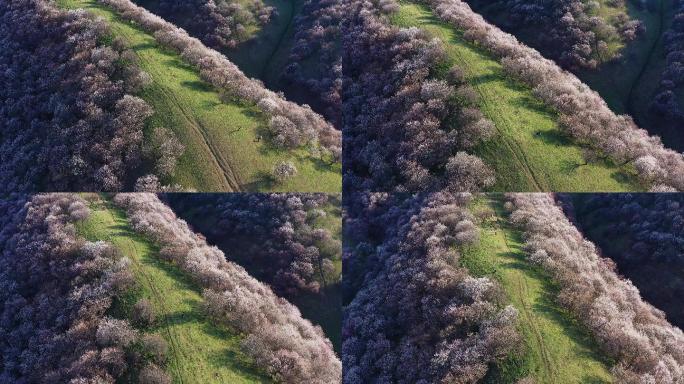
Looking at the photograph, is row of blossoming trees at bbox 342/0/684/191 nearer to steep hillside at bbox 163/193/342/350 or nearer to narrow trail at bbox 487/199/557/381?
steep hillside at bbox 163/193/342/350

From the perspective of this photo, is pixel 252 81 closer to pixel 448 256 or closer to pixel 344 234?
pixel 344 234

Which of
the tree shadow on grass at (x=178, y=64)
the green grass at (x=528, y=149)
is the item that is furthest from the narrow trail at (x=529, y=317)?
the tree shadow on grass at (x=178, y=64)

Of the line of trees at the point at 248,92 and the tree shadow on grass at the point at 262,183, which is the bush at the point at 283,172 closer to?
the tree shadow on grass at the point at 262,183

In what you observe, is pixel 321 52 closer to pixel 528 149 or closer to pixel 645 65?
pixel 528 149

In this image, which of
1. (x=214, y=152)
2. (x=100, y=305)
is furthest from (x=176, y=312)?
(x=214, y=152)

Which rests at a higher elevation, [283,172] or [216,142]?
[216,142]

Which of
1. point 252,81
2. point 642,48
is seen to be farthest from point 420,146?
point 642,48

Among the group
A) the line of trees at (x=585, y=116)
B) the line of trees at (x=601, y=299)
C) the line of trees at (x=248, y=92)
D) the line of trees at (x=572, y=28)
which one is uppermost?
the line of trees at (x=572, y=28)
